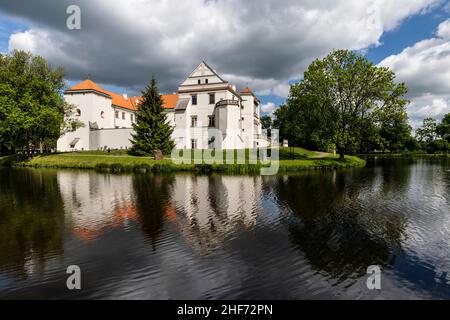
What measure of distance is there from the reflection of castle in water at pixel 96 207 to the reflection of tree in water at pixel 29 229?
57cm

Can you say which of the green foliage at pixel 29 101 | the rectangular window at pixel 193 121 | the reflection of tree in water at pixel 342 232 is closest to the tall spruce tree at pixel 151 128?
the rectangular window at pixel 193 121

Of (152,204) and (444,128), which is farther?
(444,128)

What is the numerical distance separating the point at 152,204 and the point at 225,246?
752 cm

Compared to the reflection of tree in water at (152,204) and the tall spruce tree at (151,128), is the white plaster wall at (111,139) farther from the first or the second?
the reflection of tree in water at (152,204)

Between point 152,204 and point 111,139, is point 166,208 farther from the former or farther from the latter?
point 111,139

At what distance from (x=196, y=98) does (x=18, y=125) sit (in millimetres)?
28138

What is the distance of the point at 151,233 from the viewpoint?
33.6 ft

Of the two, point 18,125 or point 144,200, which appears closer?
point 144,200

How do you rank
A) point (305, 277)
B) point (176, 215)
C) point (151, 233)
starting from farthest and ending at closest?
point (176, 215) < point (151, 233) < point (305, 277)

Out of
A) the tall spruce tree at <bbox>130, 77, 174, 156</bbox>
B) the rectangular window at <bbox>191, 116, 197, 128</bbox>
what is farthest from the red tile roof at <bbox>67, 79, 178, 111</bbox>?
the rectangular window at <bbox>191, 116, 197, 128</bbox>

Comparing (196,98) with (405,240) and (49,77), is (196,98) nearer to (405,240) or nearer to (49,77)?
(49,77)

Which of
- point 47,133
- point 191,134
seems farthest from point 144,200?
point 47,133

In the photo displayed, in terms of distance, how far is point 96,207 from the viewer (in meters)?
14.5

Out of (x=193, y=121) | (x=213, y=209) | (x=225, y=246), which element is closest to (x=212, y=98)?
(x=193, y=121)
